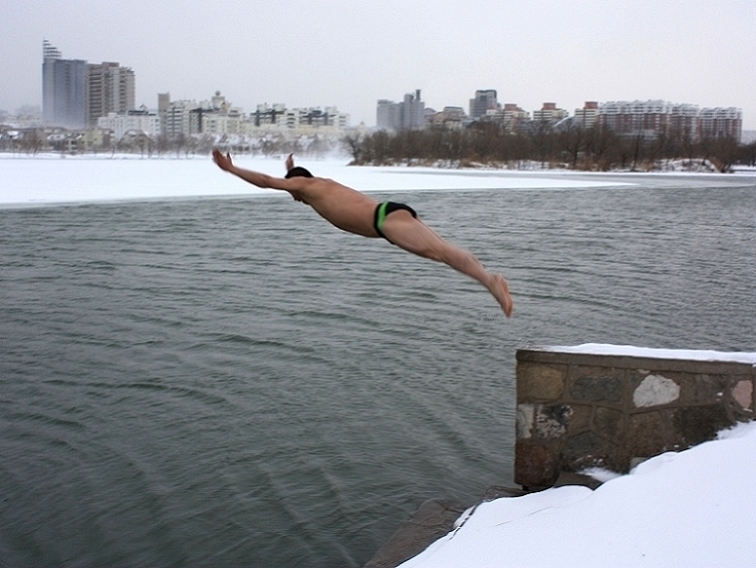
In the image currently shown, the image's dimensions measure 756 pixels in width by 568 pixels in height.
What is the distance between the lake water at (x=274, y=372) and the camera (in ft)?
16.7

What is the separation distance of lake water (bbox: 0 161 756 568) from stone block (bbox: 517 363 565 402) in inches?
36.7

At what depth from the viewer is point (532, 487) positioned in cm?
487

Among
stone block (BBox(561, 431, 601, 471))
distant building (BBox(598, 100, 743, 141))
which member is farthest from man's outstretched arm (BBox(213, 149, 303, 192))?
distant building (BBox(598, 100, 743, 141))

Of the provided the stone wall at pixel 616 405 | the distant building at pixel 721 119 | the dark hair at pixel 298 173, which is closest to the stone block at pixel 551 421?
the stone wall at pixel 616 405

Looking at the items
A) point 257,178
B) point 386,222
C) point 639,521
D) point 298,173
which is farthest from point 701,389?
point 257,178

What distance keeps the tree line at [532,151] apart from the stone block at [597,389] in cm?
6442

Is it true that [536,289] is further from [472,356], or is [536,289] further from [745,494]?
[745,494]

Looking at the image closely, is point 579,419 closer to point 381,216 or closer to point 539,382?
point 539,382

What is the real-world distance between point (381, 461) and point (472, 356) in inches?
108

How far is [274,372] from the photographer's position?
7855 mm

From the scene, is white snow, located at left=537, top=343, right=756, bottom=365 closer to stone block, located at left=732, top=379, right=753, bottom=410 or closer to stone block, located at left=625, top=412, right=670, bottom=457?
stone block, located at left=732, top=379, right=753, bottom=410

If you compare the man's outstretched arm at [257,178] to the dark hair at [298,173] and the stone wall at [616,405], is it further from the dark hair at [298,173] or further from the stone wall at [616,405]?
the stone wall at [616,405]

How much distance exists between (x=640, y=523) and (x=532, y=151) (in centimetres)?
7268

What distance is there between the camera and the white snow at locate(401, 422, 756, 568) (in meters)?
3.19
